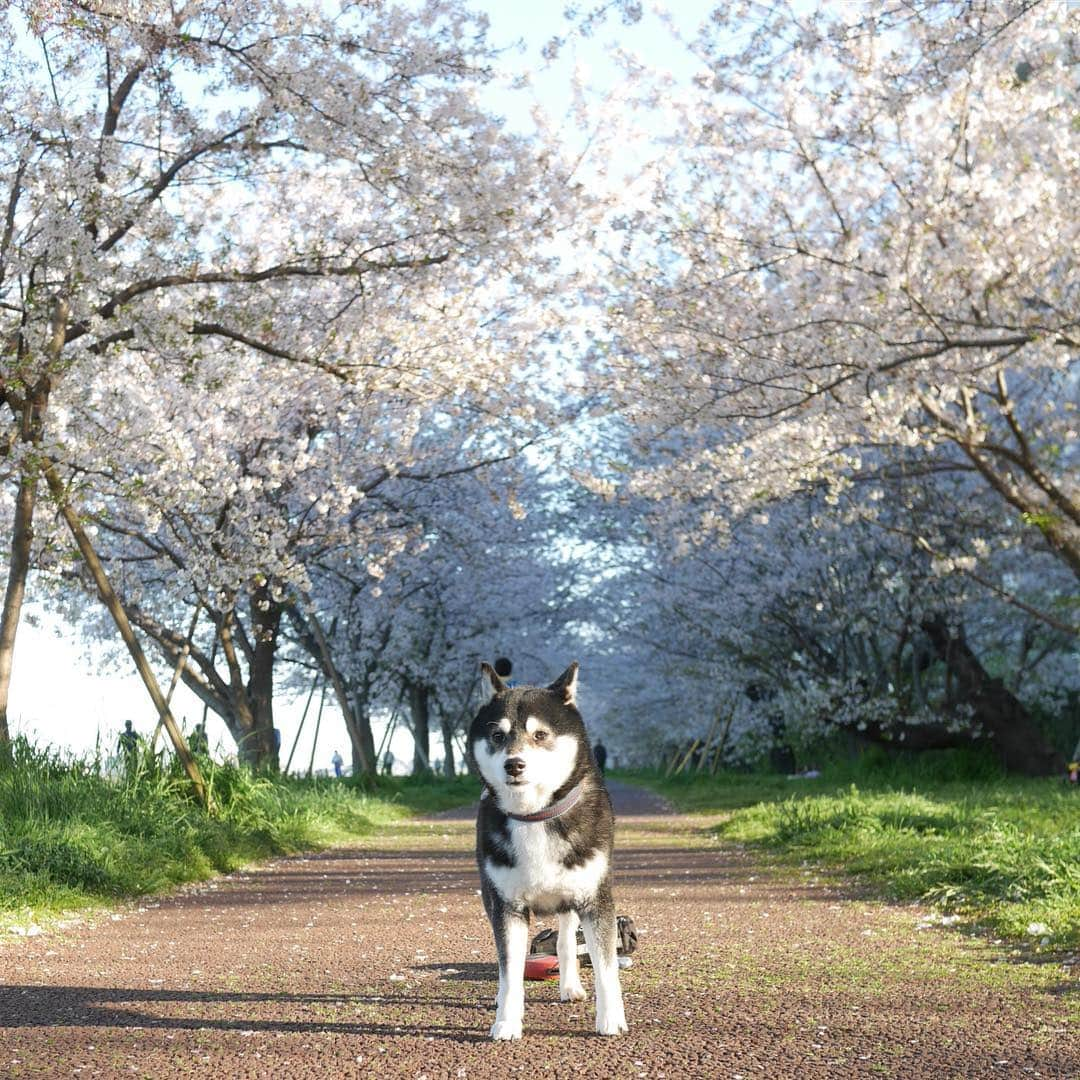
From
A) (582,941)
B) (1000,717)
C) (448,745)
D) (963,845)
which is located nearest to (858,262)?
(963,845)

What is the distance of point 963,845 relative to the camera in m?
10.3

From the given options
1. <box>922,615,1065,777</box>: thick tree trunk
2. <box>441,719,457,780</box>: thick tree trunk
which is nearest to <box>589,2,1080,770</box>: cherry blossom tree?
<box>922,615,1065,777</box>: thick tree trunk

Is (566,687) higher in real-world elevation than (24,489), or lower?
lower

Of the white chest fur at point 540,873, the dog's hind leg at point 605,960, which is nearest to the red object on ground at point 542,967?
the dog's hind leg at point 605,960

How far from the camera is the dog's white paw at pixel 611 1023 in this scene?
193 inches

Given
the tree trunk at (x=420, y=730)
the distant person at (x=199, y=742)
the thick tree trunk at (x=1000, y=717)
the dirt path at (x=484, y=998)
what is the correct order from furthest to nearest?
the tree trunk at (x=420, y=730) < the thick tree trunk at (x=1000, y=717) < the distant person at (x=199, y=742) < the dirt path at (x=484, y=998)

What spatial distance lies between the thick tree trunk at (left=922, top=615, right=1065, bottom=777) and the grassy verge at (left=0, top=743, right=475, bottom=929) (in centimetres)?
1078

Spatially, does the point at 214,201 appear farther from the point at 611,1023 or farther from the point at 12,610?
the point at 611,1023

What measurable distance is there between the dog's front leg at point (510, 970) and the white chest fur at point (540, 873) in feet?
0.26

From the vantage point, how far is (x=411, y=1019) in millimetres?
5359

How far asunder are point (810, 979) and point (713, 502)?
15.7m

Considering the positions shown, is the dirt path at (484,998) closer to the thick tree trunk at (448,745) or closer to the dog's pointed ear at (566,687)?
the dog's pointed ear at (566,687)

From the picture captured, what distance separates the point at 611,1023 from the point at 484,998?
1056mm

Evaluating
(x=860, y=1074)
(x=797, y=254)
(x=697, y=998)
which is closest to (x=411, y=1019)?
(x=697, y=998)
